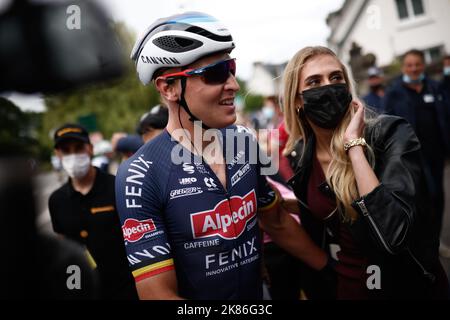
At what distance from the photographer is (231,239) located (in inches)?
66.4

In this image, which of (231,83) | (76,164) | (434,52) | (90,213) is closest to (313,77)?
(231,83)

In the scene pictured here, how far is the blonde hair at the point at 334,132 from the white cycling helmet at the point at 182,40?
65 centimetres

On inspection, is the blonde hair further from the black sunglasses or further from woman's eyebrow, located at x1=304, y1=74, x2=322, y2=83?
the black sunglasses

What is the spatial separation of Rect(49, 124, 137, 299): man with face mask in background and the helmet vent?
1.59m

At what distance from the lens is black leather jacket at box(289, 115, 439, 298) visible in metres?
1.63

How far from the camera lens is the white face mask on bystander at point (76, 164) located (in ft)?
9.91

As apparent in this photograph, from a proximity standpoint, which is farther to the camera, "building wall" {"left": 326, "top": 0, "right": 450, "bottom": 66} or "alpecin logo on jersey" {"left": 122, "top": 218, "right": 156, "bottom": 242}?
"building wall" {"left": 326, "top": 0, "right": 450, "bottom": 66}

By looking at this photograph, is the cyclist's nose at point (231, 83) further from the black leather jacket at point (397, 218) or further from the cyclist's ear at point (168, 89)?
the black leather jacket at point (397, 218)

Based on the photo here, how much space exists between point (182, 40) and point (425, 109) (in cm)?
439

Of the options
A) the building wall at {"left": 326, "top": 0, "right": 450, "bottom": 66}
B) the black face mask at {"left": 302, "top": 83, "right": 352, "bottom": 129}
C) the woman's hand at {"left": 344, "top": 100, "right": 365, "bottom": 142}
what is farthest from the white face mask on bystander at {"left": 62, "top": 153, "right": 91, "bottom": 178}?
the building wall at {"left": 326, "top": 0, "right": 450, "bottom": 66}

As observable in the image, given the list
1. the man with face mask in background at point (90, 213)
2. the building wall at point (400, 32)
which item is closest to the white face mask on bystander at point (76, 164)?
the man with face mask in background at point (90, 213)

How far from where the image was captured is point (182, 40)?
66.4 inches
